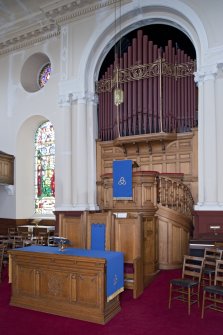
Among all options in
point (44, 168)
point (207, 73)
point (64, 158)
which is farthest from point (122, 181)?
point (44, 168)

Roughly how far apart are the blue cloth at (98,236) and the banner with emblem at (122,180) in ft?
6.54

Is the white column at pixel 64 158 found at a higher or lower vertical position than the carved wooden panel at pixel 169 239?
higher

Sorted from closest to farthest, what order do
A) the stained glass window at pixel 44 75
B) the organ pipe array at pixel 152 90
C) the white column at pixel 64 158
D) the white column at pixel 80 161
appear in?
the organ pipe array at pixel 152 90, the white column at pixel 80 161, the white column at pixel 64 158, the stained glass window at pixel 44 75

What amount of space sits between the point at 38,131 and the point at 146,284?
8663mm

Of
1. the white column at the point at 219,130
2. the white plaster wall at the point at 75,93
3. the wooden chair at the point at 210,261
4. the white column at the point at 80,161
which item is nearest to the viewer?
the wooden chair at the point at 210,261

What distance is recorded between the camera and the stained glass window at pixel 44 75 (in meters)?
13.3

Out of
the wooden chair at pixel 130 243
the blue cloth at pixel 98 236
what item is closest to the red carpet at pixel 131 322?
the wooden chair at pixel 130 243

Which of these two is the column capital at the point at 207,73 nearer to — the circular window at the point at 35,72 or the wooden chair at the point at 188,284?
the wooden chair at the point at 188,284

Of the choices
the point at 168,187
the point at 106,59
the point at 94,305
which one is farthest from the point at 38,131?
the point at 94,305

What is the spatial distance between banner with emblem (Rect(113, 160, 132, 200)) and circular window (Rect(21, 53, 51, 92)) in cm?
603

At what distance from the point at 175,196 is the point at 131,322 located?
4395mm

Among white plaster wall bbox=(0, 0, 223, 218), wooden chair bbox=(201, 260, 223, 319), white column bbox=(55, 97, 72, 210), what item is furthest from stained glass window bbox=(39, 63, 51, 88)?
wooden chair bbox=(201, 260, 223, 319)

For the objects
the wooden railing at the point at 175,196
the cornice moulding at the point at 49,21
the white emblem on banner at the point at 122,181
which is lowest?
the wooden railing at the point at 175,196

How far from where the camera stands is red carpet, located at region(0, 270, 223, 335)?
180 inches
